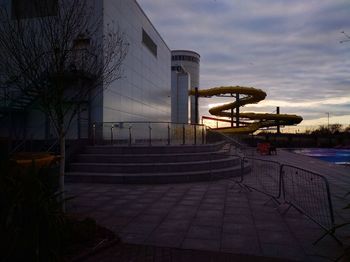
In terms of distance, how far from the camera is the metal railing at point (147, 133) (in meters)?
16.3

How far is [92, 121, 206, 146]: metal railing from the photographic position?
53.5ft

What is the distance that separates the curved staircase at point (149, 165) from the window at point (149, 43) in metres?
13.2

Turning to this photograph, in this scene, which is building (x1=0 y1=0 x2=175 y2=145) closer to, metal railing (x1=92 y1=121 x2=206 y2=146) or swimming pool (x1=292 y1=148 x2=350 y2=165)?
metal railing (x1=92 y1=121 x2=206 y2=146)

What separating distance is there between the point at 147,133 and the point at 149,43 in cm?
1209

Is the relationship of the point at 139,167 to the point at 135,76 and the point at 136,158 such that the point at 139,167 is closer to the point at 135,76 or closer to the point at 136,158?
the point at 136,158

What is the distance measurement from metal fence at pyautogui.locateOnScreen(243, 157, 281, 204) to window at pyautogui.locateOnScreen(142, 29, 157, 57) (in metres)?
13.0

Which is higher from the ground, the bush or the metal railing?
the metal railing

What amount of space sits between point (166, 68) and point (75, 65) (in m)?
27.7

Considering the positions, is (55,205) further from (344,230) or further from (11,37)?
(344,230)

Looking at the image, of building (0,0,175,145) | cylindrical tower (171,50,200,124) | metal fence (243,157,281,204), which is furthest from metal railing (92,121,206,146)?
cylindrical tower (171,50,200,124)

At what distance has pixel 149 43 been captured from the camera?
27312 mm

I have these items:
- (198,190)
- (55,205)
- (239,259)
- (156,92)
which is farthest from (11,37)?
(156,92)

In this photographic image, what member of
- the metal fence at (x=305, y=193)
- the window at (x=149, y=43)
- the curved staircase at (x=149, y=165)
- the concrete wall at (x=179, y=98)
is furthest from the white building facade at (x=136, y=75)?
the concrete wall at (x=179, y=98)

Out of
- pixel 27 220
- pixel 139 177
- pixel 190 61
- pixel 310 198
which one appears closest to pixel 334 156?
pixel 139 177
